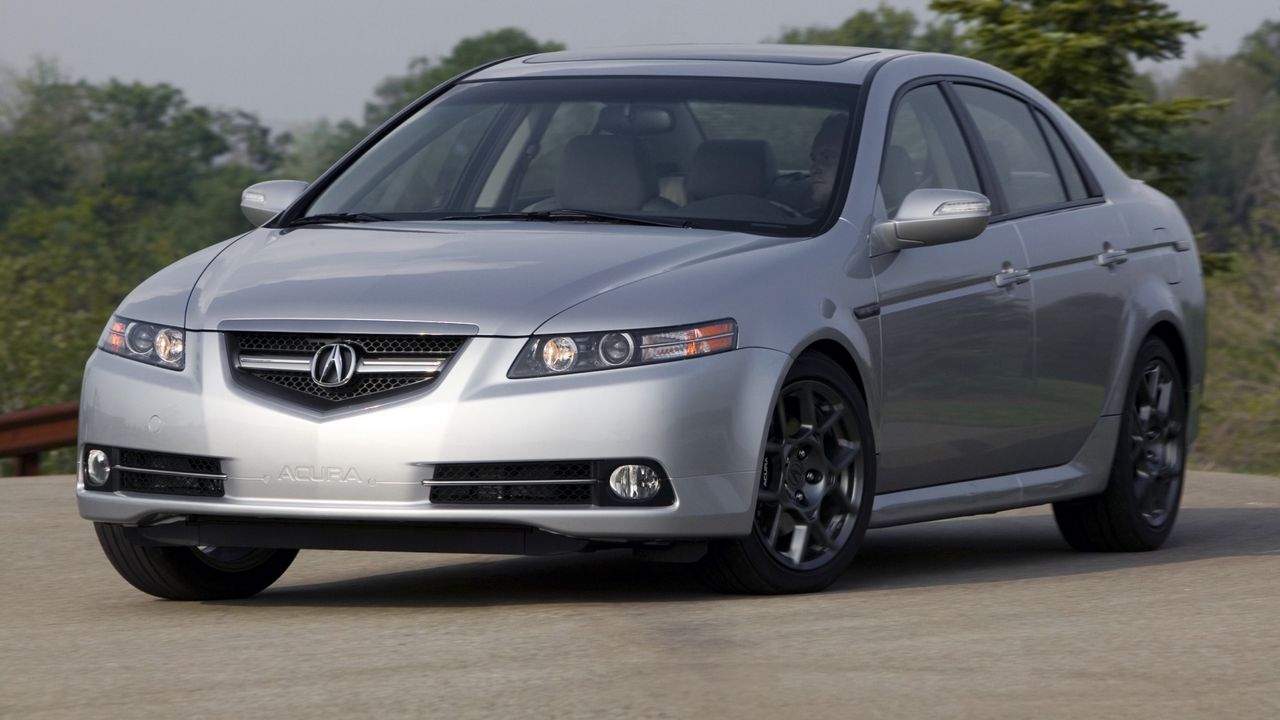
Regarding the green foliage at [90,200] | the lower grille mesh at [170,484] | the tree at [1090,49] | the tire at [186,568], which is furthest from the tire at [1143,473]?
the green foliage at [90,200]

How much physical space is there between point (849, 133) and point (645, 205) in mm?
678

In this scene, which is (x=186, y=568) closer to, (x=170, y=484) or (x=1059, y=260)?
(x=170, y=484)

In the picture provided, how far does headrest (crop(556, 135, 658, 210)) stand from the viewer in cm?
723

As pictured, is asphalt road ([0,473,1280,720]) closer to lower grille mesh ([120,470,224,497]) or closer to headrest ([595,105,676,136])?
lower grille mesh ([120,470,224,497])

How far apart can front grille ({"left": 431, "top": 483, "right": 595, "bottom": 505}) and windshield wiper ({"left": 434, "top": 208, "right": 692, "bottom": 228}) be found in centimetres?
106

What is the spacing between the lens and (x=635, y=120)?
750 centimetres

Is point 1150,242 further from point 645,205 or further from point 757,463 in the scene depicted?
point 757,463

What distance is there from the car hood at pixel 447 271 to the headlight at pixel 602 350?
74mm

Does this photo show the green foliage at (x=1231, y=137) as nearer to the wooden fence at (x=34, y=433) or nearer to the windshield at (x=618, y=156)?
the wooden fence at (x=34, y=433)

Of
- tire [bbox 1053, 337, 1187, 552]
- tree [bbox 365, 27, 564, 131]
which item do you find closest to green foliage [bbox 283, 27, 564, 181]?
tree [bbox 365, 27, 564, 131]

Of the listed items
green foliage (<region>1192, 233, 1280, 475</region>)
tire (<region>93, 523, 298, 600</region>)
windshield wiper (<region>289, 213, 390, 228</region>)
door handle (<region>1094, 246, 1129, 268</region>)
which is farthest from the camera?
green foliage (<region>1192, 233, 1280, 475</region>)

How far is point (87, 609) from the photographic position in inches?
270

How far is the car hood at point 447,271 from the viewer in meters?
6.18

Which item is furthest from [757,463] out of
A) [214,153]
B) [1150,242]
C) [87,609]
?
[214,153]
